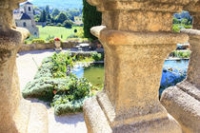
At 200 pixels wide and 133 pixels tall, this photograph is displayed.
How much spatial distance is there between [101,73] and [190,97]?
942cm

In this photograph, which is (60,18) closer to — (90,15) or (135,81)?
(90,15)

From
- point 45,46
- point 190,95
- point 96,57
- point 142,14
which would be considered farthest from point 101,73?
point 142,14

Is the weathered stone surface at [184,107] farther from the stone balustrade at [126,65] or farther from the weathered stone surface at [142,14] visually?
the weathered stone surface at [142,14]

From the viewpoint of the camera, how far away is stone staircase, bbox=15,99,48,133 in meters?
1.51

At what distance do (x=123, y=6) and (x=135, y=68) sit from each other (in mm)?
520

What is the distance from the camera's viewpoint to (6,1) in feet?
3.99

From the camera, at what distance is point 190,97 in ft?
7.16

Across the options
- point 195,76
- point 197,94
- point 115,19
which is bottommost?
point 197,94

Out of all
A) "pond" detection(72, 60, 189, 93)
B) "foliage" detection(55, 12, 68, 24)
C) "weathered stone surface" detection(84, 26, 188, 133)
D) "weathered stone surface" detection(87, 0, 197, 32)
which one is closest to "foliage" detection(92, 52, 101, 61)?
"pond" detection(72, 60, 189, 93)

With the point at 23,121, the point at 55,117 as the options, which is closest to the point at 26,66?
the point at 55,117

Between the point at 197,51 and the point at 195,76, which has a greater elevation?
the point at 197,51

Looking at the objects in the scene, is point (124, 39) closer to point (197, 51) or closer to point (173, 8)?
point (173, 8)

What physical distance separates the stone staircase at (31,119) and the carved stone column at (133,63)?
18.0 inches

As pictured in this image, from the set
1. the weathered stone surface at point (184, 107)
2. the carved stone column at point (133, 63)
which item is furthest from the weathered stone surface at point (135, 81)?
the weathered stone surface at point (184, 107)
